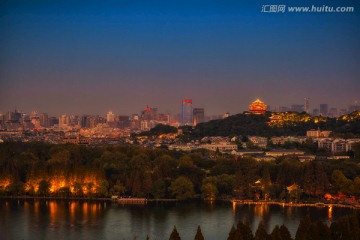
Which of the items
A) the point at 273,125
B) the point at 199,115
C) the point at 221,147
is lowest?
the point at 221,147

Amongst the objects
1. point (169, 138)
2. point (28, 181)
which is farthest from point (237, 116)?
point (28, 181)

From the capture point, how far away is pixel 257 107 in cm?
A: 3136

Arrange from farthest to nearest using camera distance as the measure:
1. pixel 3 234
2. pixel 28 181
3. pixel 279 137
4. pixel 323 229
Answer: pixel 279 137
pixel 28 181
pixel 3 234
pixel 323 229

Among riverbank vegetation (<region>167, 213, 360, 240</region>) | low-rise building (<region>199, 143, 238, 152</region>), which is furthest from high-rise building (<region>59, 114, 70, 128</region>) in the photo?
riverbank vegetation (<region>167, 213, 360, 240</region>)

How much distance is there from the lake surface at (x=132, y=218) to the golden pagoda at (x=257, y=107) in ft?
59.9

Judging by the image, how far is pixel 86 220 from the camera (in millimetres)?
11281

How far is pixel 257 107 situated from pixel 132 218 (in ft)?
66.6

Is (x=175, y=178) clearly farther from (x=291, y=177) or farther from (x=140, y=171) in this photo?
(x=291, y=177)

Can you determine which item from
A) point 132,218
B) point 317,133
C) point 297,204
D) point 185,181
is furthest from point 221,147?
point 132,218

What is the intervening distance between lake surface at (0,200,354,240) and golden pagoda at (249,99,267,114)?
18.3m

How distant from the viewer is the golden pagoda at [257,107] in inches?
1233

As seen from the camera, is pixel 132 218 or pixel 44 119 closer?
pixel 132 218

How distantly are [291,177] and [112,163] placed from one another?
14.5ft

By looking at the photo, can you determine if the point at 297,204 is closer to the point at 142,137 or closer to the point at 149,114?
the point at 142,137
